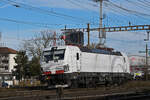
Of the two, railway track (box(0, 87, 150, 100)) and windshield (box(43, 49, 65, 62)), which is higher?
windshield (box(43, 49, 65, 62))

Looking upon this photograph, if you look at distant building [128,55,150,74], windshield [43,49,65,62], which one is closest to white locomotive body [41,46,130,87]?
windshield [43,49,65,62]

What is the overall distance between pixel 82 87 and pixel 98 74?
6.91ft

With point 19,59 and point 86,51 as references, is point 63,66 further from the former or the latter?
point 19,59

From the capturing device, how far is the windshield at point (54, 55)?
23419 millimetres

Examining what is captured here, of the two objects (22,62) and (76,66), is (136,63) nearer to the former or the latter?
(22,62)

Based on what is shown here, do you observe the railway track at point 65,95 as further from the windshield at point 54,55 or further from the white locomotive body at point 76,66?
the windshield at point 54,55

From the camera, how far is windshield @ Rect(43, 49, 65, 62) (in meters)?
23.4

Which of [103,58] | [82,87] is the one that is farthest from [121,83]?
[82,87]

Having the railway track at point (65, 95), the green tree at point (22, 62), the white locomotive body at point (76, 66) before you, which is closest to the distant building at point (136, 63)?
the green tree at point (22, 62)

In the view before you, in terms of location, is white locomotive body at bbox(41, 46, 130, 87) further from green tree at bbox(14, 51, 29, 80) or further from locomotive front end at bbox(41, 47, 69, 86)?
green tree at bbox(14, 51, 29, 80)

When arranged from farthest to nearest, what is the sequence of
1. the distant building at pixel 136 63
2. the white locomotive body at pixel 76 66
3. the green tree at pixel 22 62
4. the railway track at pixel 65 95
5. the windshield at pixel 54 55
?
the distant building at pixel 136 63 → the green tree at pixel 22 62 → the windshield at pixel 54 55 → the white locomotive body at pixel 76 66 → the railway track at pixel 65 95

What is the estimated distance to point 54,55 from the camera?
23.8m

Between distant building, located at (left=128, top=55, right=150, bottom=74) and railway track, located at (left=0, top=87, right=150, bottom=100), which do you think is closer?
railway track, located at (left=0, top=87, right=150, bottom=100)

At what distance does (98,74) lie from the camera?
26.7 meters
